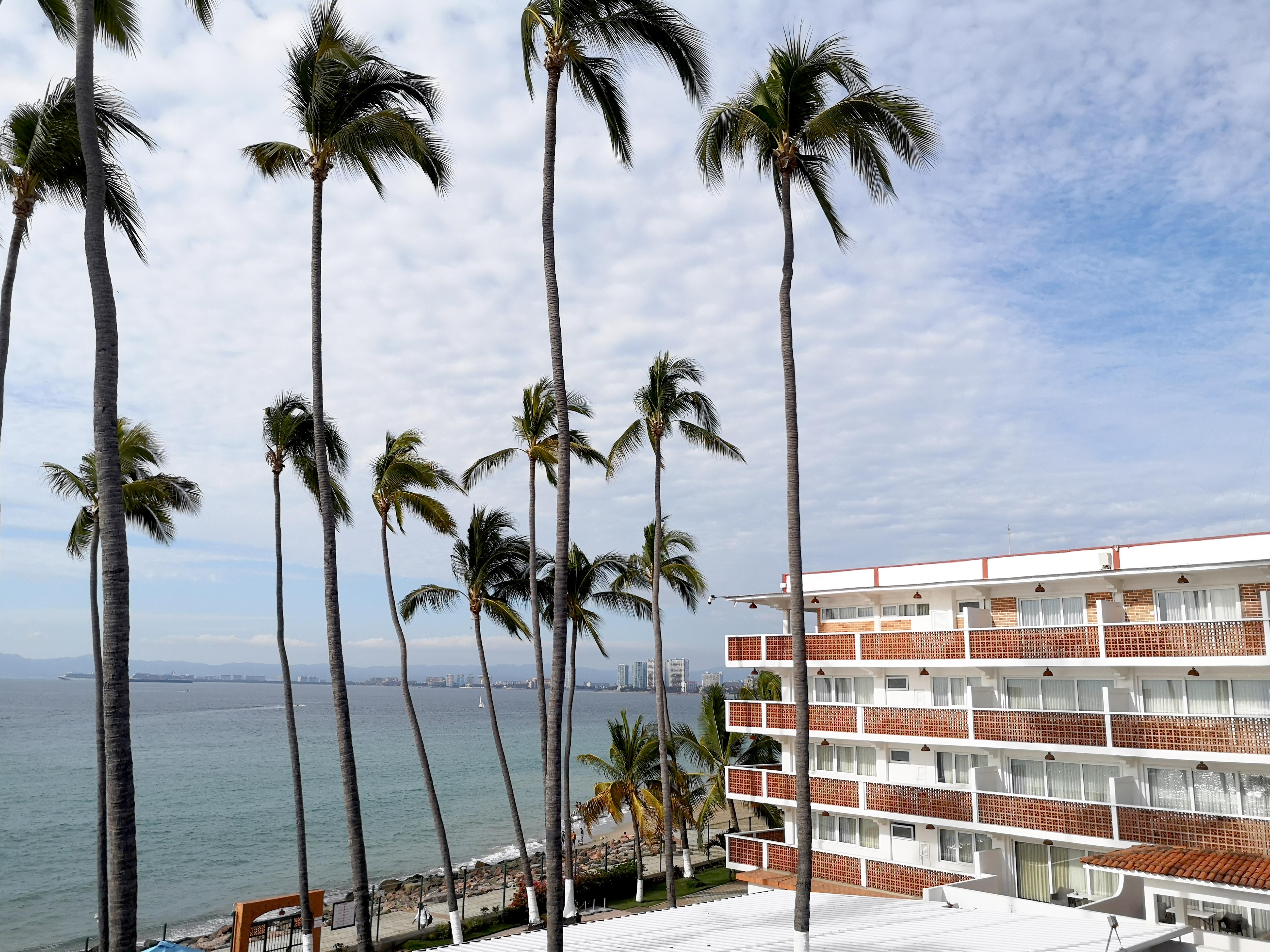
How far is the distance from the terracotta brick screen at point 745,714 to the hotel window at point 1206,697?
12384 mm

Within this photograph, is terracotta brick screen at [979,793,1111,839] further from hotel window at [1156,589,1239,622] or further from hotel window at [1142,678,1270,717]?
hotel window at [1156,589,1239,622]

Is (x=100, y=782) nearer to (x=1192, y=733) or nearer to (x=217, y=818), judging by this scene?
(x=1192, y=733)

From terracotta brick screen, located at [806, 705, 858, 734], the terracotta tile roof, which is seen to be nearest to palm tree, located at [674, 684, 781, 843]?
terracotta brick screen, located at [806, 705, 858, 734]

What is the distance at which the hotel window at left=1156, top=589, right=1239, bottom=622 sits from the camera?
22203mm

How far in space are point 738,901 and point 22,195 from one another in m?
20.5

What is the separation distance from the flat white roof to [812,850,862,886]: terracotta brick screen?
639 cm

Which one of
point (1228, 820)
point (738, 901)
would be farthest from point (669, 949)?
point (1228, 820)

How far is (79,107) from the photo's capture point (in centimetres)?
1080

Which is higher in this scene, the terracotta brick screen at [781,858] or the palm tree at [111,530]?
the palm tree at [111,530]

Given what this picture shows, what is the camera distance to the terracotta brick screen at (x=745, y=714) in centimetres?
3194

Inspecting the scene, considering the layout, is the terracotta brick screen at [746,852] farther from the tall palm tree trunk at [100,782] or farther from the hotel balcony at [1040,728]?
the tall palm tree trunk at [100,782]

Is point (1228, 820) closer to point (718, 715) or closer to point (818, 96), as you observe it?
point (818, 96)

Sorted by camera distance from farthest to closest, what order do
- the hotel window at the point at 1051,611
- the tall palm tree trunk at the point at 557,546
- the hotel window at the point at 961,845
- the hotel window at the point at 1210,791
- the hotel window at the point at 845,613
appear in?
the hotel window at the point at 845,613, the hotel window at the point at 961,845, the hotel window at the point at 1051,611, the hotel window at the point at 1210,791, the tall palm tree trunk at the point at 557,546

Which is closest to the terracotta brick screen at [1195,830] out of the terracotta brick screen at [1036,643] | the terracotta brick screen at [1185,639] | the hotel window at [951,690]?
the terracotta brick screen at [1185,639]
